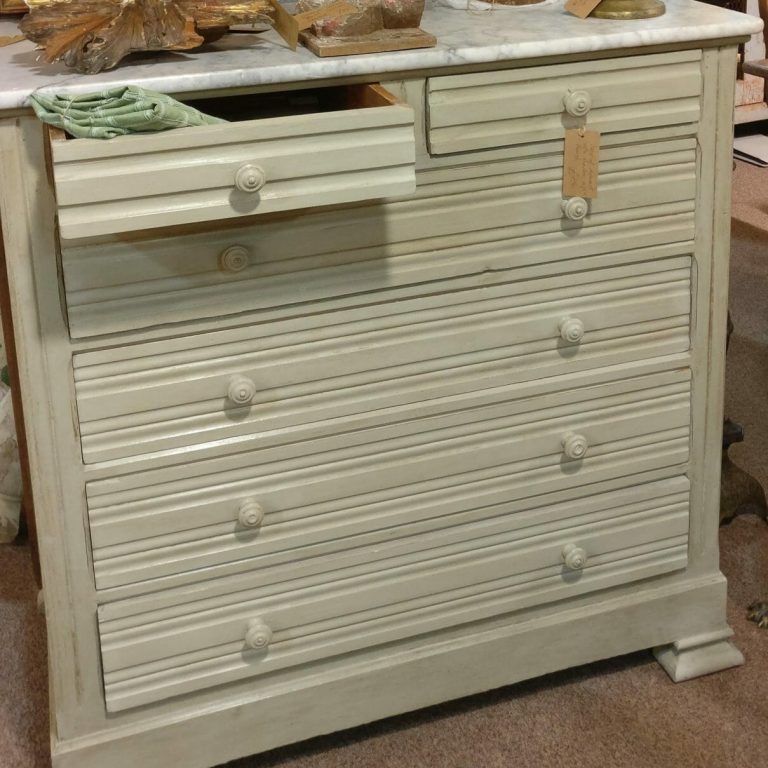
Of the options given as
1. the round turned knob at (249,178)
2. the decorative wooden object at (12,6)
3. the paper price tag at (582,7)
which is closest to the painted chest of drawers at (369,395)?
the round turned knob at (249,178)

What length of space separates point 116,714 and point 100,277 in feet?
2.03

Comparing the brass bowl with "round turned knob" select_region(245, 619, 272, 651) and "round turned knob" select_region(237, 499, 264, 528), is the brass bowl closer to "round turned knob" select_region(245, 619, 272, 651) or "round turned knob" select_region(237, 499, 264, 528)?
"round turned knob" select_region(237, 499, 264, 528)

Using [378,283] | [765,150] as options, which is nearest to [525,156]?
[378,283]

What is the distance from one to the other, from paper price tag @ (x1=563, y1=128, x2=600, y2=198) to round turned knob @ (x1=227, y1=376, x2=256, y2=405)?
1.63ft

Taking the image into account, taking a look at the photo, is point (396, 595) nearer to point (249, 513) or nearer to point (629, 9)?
point (249, 513)

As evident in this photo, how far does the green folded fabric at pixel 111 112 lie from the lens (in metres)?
1.12

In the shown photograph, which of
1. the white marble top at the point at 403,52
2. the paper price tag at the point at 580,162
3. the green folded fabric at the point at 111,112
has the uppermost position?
the white marble top at the point at 403,52

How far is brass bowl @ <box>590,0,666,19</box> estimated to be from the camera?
57.9 inches

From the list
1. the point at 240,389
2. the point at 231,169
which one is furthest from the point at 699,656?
the point at 231,169

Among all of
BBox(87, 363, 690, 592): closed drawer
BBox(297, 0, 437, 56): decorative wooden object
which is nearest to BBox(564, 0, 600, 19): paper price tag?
BBox(297, 0, 437, 56): decorative wooden object

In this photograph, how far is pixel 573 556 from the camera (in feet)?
5.32

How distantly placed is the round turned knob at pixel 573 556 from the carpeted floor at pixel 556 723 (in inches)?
9.9

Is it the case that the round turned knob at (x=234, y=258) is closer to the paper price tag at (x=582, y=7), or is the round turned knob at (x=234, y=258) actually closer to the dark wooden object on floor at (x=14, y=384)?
the dark wooden object on floor at (x=14, y=384)

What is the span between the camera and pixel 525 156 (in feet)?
4.67
